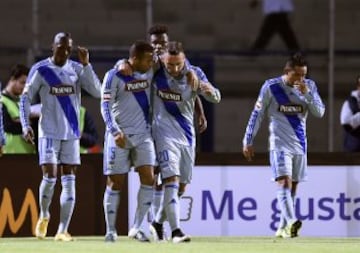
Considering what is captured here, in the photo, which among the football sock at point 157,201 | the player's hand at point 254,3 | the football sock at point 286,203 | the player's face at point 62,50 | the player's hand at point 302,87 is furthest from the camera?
the player's hand at point 254,3

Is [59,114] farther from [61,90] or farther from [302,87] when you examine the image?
[302,87]

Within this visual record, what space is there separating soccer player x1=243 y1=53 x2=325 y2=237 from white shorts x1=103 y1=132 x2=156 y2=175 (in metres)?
2.13

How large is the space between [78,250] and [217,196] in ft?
15.5

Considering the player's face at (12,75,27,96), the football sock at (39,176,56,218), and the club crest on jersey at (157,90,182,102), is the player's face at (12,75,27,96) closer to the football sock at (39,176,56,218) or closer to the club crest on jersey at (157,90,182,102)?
the football sock at (39,176,56,218)

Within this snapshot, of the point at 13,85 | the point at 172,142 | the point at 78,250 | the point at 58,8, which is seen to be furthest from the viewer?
the point at 58,8

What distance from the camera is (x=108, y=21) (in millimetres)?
22891

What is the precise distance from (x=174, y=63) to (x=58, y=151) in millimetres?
1633

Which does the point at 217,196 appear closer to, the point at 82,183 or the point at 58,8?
the point at 82,183

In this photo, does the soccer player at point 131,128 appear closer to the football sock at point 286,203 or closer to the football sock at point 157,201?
the football sock at point 157,201

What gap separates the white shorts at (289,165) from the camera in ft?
55.7

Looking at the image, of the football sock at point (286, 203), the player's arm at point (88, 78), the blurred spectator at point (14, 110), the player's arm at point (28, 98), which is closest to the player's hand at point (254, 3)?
the blurred spectator at point (14, 110)

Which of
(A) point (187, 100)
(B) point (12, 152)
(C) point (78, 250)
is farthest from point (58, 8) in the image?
(C) point (78, 250)

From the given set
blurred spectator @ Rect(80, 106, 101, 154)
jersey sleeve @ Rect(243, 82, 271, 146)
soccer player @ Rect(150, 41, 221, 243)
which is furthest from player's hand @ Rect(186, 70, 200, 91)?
blurred spectator @ Rect(80, 106, 101, 154)

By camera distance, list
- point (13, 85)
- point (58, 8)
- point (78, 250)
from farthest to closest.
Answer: point (58, 8), point (13, 85), point (78, 250)
